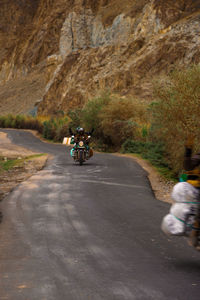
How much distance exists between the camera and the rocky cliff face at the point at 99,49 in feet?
149

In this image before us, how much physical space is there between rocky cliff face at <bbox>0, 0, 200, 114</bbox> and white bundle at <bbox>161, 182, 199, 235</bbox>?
37.6 meters

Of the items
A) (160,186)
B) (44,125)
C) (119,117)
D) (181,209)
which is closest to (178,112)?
(160,186)

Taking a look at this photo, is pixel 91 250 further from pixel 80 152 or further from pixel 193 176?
pixel 80 152

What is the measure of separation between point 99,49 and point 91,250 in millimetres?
54187

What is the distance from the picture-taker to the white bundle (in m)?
5.50

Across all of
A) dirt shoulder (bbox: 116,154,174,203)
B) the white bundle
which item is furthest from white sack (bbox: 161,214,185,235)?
dirt shoulder (bbox: 116,154,174,203)

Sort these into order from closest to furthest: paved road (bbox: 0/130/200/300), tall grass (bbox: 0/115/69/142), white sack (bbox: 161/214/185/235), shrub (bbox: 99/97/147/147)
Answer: paved road (bbox: 0/130/200/300) < white sack (bbox: 161/214/185/235) < shrub (bbox: 99/97/147/147) < tall grass (bbox: 0/115/69/142)

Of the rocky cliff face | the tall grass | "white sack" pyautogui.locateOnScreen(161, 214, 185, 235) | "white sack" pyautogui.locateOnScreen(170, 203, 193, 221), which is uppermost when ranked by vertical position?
the rocky cliff face

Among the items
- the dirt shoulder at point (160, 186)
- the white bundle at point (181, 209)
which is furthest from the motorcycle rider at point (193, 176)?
the dirt shoulder at point (160, 186)

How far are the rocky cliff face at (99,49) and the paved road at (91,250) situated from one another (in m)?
33.5

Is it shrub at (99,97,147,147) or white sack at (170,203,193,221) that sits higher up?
shrub at (99,97,147,147)

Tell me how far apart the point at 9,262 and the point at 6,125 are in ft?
220

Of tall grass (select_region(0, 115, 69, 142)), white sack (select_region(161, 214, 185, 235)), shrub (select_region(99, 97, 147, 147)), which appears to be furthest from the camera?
tall grass (select_region(0, 115, 69, 142))

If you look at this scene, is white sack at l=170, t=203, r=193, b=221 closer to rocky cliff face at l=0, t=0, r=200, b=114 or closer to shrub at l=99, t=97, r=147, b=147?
shrub at l=99, t=97, r=147, b=147
